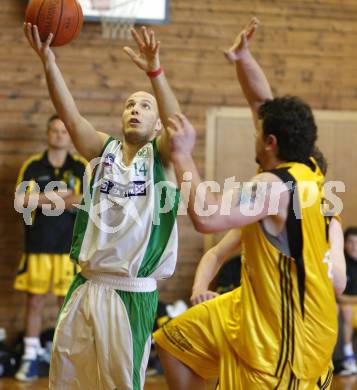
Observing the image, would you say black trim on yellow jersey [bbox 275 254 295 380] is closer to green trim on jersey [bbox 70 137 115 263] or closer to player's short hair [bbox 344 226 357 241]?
green trim on jersey [bbox 70 137 115 263]

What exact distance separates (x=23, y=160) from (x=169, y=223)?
11.2 ft

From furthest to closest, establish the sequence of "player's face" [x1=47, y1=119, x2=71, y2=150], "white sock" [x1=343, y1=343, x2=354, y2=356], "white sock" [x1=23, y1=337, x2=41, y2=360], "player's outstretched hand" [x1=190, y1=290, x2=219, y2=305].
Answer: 1. "white sock" [x1=343, y1=343, x2=354, y2=356]
2. "player's face" [x1=47, y1=119, x2=71, y2=150]
3. "white sock" [x1=23, y1=337, x2=41, y2=360]
4. "player's outstretched hand" [x1=190, y1=290, x2=219, y2=305]

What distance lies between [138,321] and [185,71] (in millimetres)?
4019

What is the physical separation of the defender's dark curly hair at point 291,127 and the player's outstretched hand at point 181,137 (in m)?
0.49

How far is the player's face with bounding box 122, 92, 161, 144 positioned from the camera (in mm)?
4027

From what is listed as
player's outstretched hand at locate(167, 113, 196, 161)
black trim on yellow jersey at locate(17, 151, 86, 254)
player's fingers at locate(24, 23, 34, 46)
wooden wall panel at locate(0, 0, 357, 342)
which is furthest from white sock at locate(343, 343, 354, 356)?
player's outstretched hand at locate(167, 113, 196, 161)

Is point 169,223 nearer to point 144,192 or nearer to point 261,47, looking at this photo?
point 144,192

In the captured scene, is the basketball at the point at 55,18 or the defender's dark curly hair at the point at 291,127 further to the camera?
the basketball at the point at 55,18

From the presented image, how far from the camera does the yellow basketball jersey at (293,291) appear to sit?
3178mm

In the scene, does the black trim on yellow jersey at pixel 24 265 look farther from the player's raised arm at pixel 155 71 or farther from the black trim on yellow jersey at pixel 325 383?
the black trim on yellow jersey at pixel 325 383

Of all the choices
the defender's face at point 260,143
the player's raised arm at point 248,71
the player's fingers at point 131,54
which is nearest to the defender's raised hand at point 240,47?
the player's raised arm at point 248,71

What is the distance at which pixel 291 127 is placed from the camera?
3.24 metres

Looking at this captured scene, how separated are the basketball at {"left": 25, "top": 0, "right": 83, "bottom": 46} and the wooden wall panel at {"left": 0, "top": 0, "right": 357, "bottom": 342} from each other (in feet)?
9.37

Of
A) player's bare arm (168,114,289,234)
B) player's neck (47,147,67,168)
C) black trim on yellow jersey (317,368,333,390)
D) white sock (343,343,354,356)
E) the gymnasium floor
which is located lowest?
the gymnasium floor
